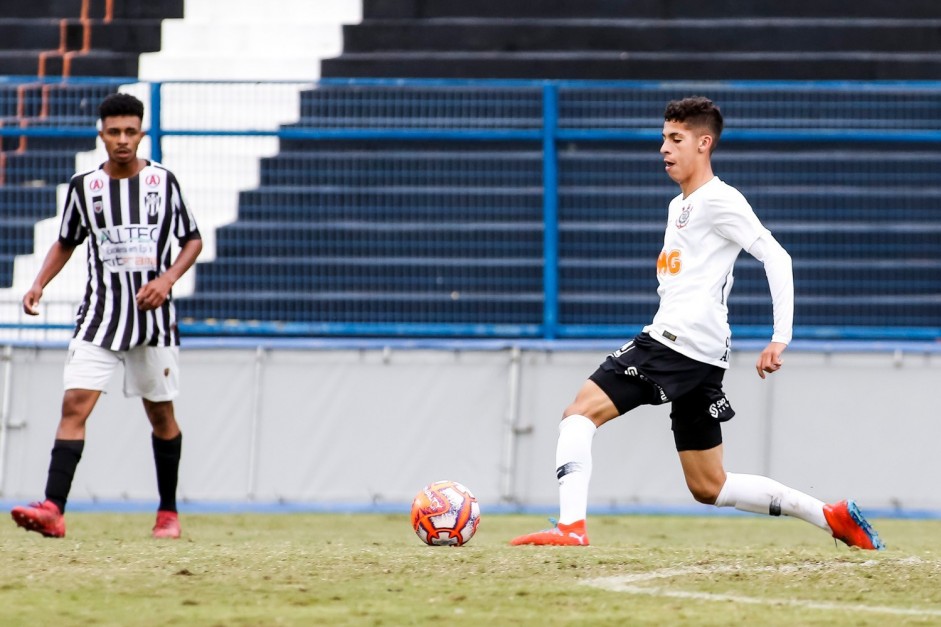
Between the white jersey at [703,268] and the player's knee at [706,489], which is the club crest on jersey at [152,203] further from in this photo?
the player's knee at [706,489]

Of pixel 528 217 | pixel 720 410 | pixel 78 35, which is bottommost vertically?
pixel 720 410

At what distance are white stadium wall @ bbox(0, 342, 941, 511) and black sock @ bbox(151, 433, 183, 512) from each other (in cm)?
212

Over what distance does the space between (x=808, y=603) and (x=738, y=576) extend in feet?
1.82

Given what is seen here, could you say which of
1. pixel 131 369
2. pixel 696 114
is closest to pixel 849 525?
pixel 696 114

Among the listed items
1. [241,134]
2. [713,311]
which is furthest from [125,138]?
[241,134]

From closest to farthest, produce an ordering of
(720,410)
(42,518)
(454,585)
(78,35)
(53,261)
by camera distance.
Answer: (454,585), (720,410), (42,518), (53,261), (78,35)

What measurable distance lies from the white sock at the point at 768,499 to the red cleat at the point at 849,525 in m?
0.04

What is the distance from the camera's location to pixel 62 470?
6.29m

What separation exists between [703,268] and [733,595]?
1.52m

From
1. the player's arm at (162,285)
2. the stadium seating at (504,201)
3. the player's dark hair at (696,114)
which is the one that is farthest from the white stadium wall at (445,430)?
the player's dark hair at (696,114)

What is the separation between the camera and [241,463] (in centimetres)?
898

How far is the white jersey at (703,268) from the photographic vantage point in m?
5.38

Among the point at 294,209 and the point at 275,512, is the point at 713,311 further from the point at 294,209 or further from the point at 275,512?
the point at 294,209

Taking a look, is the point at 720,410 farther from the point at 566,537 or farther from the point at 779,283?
the point at 566,537
